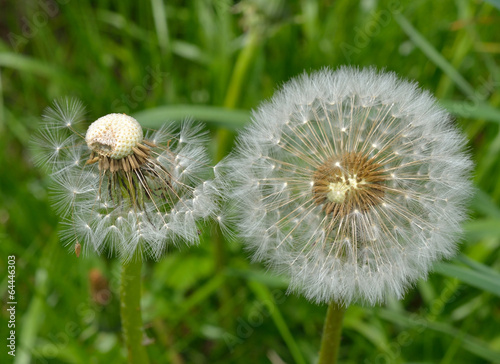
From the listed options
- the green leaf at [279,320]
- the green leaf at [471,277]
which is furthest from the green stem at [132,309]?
the green leaf at [471,277]

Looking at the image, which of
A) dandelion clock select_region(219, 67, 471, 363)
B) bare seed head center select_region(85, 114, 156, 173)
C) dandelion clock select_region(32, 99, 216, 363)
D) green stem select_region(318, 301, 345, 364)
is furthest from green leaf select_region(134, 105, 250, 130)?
green stem select_region(318, 301, 345, 364)

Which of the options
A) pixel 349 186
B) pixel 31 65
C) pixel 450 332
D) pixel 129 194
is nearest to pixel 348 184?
pixel 349 186

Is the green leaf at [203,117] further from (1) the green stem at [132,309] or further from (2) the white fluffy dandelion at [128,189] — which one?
(1) the green stem at [132,309]

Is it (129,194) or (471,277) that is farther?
(471,277)

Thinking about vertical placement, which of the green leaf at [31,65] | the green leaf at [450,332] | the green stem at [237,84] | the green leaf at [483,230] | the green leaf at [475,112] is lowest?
the green leaf at [450,332]

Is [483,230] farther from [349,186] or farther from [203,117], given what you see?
[203,117]

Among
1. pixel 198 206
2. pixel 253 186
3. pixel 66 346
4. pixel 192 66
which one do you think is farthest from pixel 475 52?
pixel 66 346

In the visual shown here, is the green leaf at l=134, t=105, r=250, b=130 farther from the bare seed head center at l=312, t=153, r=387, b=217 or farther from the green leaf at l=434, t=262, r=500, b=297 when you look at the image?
the green leaf at l=434, t=262, r=500, b=297
